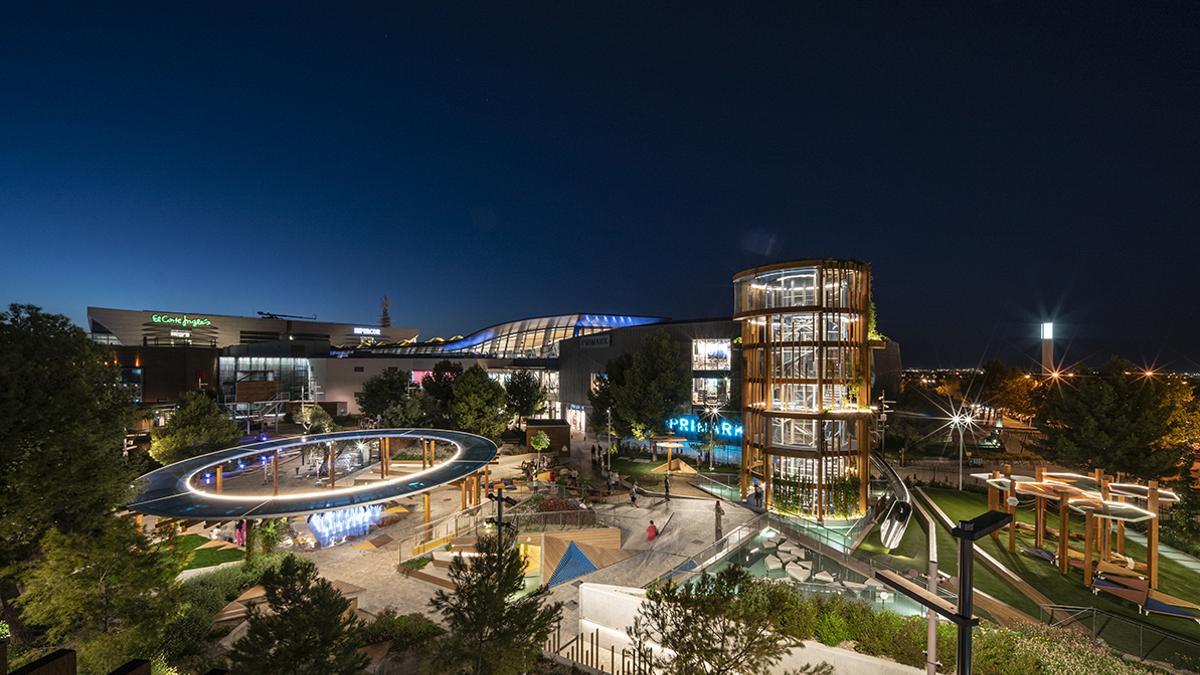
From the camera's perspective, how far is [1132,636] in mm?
11805

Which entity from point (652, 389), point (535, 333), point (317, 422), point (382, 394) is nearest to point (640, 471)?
point (652, 389)

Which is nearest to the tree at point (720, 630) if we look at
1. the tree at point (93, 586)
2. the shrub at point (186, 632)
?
the tree at point (93, 586)

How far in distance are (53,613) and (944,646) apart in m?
19.1

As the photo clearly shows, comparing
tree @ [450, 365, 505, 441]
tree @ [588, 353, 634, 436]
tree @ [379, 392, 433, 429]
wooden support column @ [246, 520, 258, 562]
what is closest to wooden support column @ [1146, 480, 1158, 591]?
tree @ [588, 353, 634, 436]

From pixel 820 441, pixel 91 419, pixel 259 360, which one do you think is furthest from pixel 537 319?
pixel 91 419

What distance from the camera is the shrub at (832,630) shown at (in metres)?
11.5

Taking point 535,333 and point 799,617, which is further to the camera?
point 535,333

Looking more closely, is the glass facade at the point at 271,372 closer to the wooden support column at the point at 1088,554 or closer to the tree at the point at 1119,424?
the wooden support column at the point at 1088,554

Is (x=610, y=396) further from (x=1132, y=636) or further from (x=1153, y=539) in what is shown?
(x=1132, y=636)

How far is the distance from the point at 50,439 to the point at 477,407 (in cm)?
2567

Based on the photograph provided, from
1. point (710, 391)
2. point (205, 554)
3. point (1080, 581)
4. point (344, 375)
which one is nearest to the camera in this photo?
point (1080, 581)

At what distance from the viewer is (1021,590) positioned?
51.7 ft

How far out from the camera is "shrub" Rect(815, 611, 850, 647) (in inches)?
452

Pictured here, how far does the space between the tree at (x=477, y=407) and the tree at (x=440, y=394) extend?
1565mm
